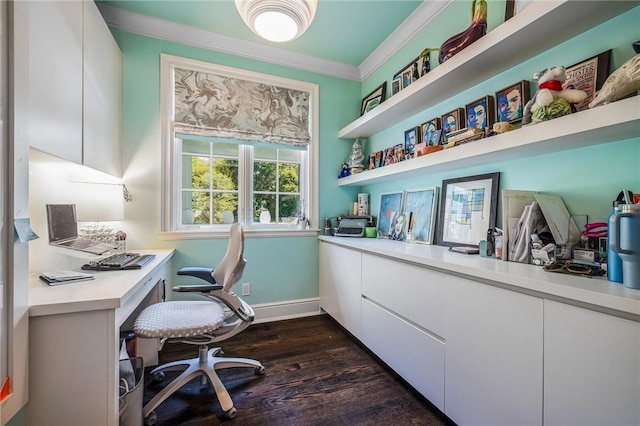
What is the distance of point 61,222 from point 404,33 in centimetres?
287

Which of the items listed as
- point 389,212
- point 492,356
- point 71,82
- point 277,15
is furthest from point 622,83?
point 71,82

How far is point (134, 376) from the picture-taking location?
4.27ft

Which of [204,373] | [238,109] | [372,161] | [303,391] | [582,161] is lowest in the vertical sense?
[303,391]

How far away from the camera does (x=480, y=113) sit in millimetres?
1650

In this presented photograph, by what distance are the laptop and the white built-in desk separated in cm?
58

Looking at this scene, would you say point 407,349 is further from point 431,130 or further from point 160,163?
point 160,163

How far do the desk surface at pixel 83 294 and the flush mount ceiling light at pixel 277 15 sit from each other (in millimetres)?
1462

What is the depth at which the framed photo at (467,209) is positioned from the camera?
161 centimetres

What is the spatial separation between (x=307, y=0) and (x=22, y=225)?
1533mm

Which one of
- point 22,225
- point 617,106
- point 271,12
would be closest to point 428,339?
point 617,106

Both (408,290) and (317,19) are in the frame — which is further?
(317,19)

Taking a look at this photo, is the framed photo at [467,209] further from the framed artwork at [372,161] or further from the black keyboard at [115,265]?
the black keyboard at [115,265]

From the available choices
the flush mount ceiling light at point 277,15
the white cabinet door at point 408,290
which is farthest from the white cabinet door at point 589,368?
the flush mount ceiling light at point 277,15

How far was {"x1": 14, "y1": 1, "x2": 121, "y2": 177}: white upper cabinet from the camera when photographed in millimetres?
1003
